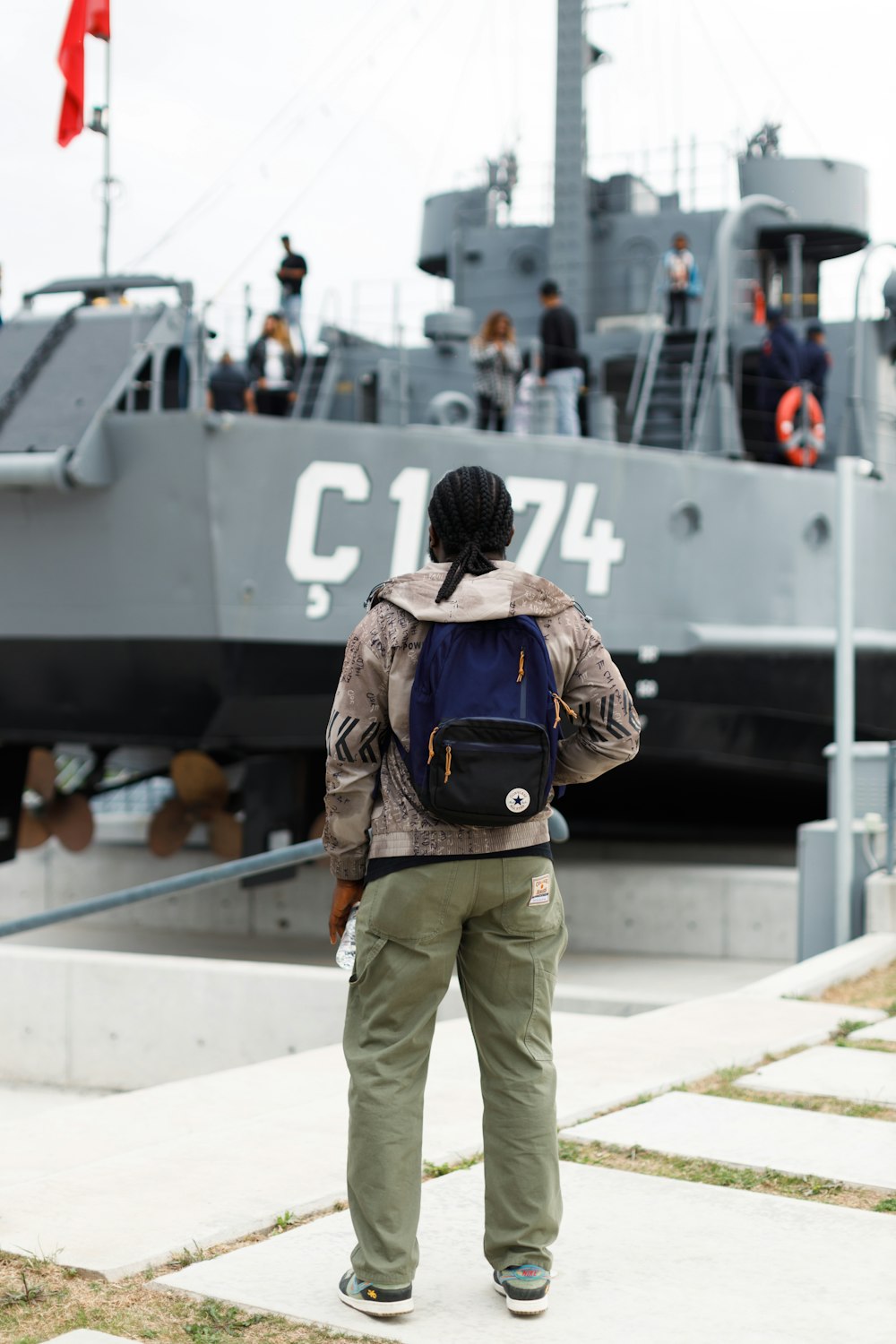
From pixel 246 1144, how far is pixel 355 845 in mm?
1370

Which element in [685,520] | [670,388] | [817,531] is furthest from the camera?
[670,388]

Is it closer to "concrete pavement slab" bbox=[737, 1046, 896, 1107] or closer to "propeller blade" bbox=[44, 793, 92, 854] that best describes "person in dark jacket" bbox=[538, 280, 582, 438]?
"propeller blade" bbox=[44, 793, 92, 854]

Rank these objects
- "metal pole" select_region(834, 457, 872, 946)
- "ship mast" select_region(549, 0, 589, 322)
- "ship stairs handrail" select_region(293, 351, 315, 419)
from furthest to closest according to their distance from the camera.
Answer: "ship mast" select_region(549, 0, 589, 322), "ship stairs handrail" select_region(293, 351, 315, 419), "metal pole" select_region(834, 457, 872, 946)

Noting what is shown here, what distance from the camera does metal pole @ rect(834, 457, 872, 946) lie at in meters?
7.34

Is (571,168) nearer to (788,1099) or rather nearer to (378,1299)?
(788,1099)

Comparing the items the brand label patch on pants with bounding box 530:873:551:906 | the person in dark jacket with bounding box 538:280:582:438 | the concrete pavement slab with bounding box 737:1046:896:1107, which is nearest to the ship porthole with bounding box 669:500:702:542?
the person in dark jacket with bounding box 538:280:582:438

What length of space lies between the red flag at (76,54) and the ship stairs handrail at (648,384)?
4079 mm

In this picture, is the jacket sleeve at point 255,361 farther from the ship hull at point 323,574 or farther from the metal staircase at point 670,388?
the metal staircase at point 670,388

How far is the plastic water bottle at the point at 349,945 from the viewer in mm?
2891

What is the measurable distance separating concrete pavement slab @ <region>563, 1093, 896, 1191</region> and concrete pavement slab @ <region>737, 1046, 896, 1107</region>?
0.77 feet

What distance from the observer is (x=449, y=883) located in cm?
279

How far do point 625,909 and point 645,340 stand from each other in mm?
4409

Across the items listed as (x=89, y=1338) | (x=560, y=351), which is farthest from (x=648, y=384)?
(x=89, y=1338)

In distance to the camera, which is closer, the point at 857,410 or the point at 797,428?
the point at 797,428
